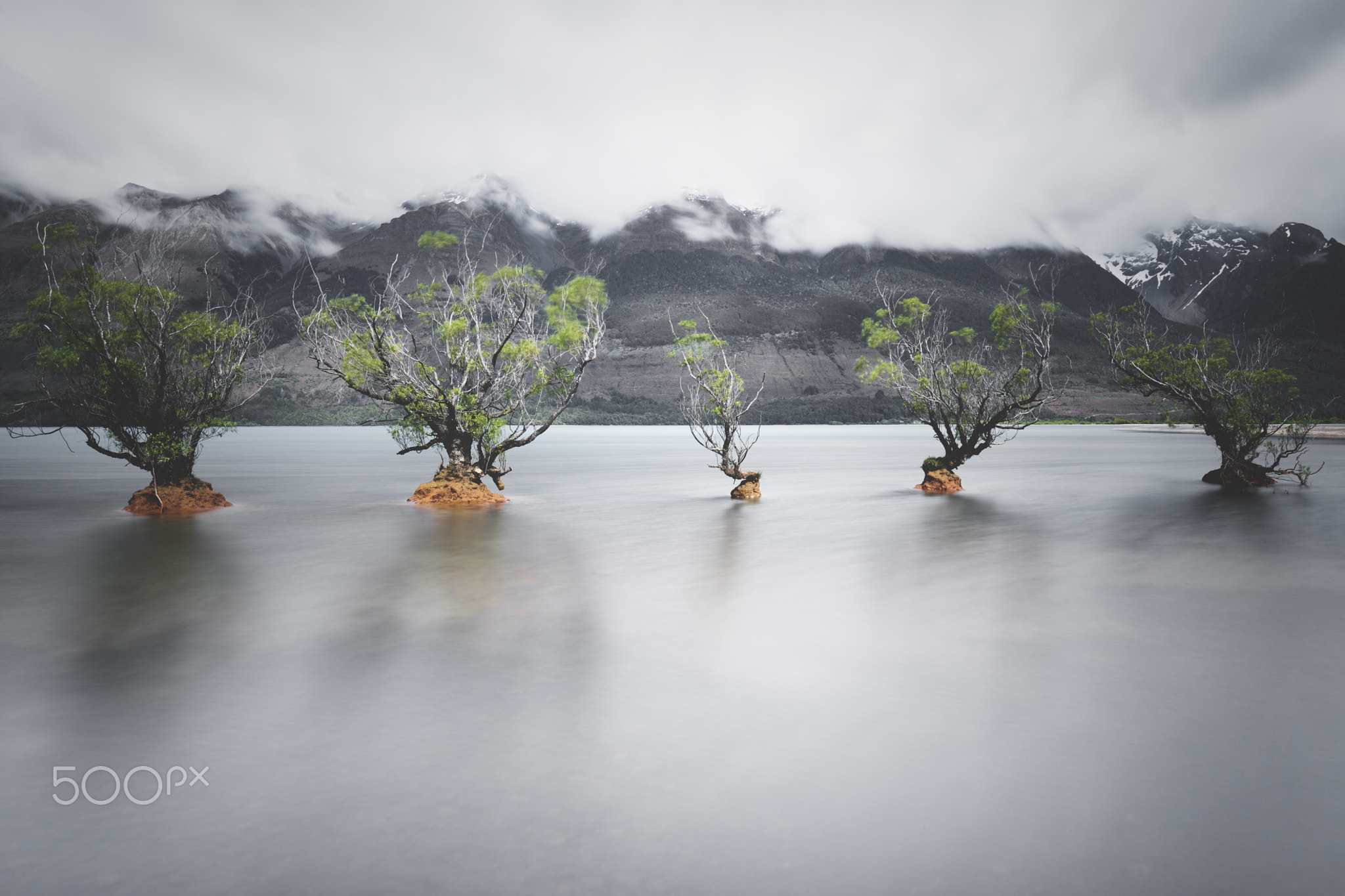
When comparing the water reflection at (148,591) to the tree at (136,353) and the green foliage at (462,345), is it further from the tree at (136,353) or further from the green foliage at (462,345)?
the green foliage at (462,345)

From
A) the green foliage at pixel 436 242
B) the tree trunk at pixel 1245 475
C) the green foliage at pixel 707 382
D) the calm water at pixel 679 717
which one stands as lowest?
the calm water at pixel 679 717

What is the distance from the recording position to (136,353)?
2294cm

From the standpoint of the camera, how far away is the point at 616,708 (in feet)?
22.5

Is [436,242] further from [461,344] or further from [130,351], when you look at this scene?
[130,351]

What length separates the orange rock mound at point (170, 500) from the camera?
77.5 ft

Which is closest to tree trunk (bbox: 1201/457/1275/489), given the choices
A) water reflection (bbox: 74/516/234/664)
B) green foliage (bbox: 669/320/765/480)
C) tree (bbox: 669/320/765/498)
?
tree (bbox: 669/320/765/498)

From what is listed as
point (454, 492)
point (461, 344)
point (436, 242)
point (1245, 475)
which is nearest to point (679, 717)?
point (436, 242)

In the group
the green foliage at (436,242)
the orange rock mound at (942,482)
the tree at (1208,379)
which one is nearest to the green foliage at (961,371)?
the orange rock mound at (942,482)

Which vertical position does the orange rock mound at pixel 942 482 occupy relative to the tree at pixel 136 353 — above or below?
below

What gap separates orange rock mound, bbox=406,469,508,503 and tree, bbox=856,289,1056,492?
14.5 m

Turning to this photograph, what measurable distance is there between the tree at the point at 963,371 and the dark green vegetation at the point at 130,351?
2118 centimetres

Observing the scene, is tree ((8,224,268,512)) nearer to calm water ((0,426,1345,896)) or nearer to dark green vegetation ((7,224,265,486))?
dark green vegetation ((7,224,265,486))

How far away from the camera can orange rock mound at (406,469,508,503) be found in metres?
25.8

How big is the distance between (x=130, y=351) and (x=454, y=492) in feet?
33.9
